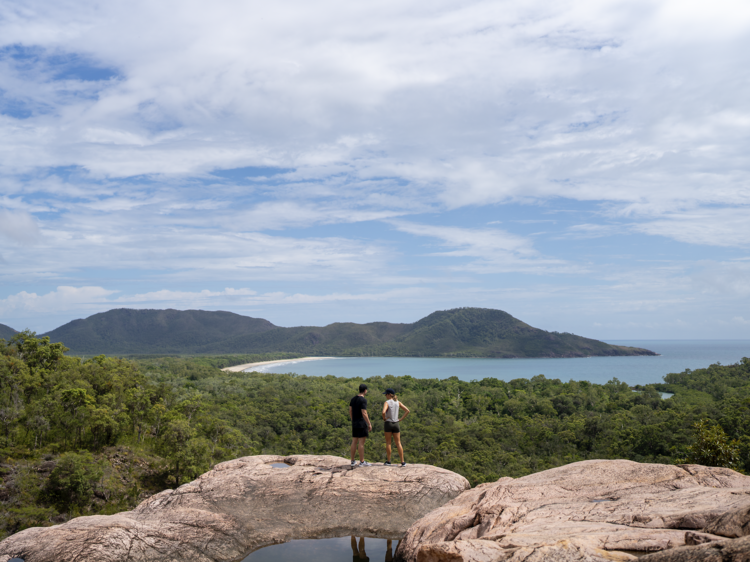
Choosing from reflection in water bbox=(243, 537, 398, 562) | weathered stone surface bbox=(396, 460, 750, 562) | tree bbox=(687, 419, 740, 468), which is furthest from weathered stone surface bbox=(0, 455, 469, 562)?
tree bbox=(687, 419, 740, 468)

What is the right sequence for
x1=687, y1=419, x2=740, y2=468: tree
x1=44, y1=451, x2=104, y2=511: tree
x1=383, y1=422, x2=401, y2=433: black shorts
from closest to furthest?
x1=383, y1=422, x2=401, y2=433: black shorts, x1=687, y1=419, x2=740, y2=468: tree, x1=44, y1=451, x2=104, y2=511: tree

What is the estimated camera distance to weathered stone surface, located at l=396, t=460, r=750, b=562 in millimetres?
6027

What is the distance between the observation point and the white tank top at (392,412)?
42.2ft

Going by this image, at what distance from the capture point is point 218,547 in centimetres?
1097

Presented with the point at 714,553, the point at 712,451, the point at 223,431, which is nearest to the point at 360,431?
the point at 714,553

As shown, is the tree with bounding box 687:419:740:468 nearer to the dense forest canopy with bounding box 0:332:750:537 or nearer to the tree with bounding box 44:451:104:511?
the dense forest canopy with bounding box 0:332:750:537

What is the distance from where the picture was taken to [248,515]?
12133mm

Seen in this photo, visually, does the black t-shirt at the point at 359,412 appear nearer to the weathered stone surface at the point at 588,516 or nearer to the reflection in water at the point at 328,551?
the reflection in water at the point at 328,551

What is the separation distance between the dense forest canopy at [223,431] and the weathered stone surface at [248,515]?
12652 millimetres

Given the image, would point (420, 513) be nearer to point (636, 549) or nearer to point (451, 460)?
point (636, 549)

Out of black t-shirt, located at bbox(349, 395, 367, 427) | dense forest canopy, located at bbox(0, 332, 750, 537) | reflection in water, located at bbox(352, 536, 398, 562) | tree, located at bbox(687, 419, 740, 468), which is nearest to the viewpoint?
reflection in water, located at bbox(352, 536, 398, 562)

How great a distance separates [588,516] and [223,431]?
32258mm

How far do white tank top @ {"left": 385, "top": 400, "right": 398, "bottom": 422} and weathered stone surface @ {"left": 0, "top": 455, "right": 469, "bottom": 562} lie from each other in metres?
1.56

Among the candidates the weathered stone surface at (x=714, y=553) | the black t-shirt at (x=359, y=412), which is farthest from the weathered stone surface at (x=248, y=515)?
the weathered stone surface at (x=714, y=553)
